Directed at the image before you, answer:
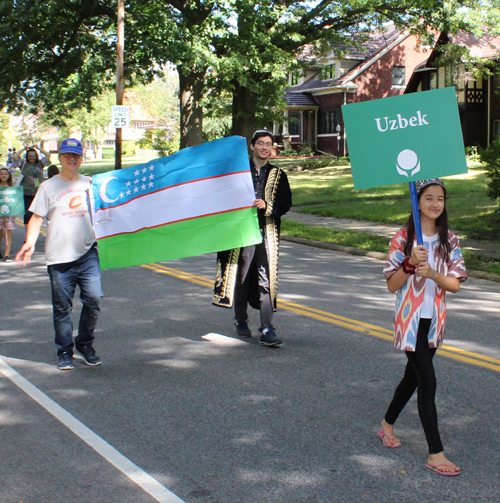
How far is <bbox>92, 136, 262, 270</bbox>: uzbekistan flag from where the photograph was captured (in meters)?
6.61

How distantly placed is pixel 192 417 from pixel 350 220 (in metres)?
13.6

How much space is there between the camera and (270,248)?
6879 millimetres

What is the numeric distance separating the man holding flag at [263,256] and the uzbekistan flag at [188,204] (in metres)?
0.17

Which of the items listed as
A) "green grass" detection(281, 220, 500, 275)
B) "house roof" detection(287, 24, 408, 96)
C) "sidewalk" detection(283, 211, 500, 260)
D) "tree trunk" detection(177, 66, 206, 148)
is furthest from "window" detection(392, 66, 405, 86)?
"green grass" detection(281, 220, 500, 275)

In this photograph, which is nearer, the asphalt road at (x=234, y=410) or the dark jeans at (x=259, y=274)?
the asphalt road at (x=234, y=410)

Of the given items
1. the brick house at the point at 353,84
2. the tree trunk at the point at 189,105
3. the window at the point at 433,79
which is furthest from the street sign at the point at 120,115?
the window at the point at 433,79

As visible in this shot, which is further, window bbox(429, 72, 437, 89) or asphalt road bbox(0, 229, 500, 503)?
A: window bbox(429, 72, 437, 89)

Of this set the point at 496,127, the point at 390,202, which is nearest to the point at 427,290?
the point at 390,202

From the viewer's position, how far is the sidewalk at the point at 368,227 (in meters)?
13.0

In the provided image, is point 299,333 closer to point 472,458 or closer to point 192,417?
point 192,417

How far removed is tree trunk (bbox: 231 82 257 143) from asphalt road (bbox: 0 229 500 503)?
19.2 meters

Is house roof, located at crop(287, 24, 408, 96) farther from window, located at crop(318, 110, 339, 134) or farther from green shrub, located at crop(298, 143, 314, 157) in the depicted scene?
green shrub, located at crop(298, 143, 314, 157)

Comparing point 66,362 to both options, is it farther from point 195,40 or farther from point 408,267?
point 195,40

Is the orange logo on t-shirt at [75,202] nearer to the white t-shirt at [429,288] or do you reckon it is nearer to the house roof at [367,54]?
the white t-shirt at [429,288]
